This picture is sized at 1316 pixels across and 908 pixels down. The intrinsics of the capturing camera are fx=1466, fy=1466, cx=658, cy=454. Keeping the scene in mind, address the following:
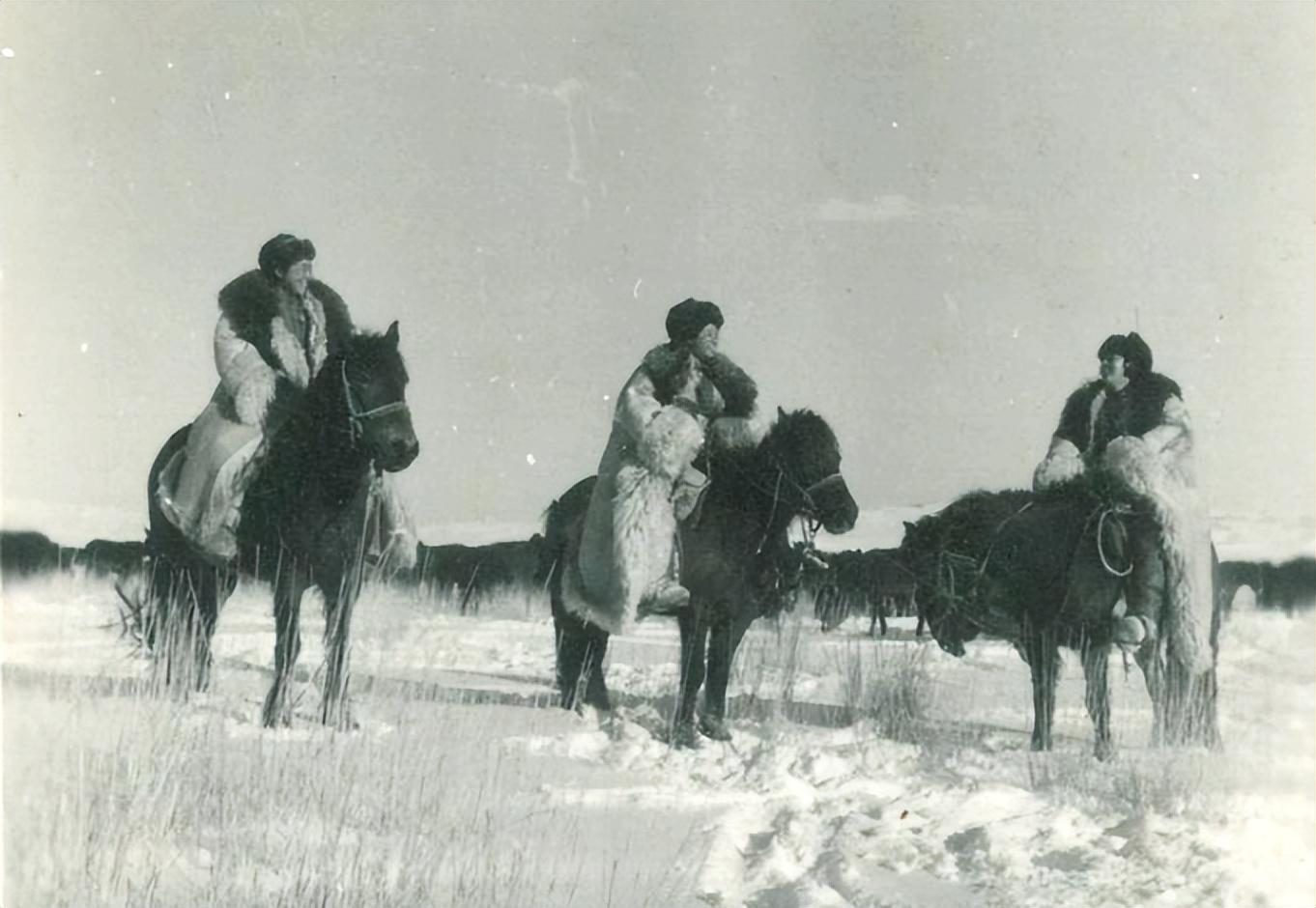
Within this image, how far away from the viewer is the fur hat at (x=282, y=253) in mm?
5988

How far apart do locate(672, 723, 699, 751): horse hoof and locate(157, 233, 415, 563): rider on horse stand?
1309mm

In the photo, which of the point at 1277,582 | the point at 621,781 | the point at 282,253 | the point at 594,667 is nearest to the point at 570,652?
the point at 594,667

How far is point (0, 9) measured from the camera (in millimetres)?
6016

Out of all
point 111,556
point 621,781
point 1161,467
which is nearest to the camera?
point 621,781

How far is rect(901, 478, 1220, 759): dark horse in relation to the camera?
571 centimetres

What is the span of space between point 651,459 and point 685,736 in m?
1.12

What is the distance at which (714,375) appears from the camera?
19.9ft

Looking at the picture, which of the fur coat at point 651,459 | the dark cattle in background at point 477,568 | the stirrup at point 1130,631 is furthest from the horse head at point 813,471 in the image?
the dark cattle in background at point 477,568

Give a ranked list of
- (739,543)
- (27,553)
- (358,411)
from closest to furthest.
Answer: (358,411) < (27,553) < (739,543)

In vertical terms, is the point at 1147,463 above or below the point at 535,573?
above

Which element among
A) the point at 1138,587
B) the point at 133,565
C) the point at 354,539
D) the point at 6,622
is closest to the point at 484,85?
the point at 354,539

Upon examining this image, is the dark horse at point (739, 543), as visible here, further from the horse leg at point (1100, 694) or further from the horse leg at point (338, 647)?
the horse leg at point (338, 647)

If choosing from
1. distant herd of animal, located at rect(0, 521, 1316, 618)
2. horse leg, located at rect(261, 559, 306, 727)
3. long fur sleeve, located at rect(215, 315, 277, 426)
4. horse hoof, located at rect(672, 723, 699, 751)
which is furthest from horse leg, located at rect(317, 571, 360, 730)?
horse hoof, located at rect(672, 723, 699, 751)

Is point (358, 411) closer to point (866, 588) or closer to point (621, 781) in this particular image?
point (621, 781)
